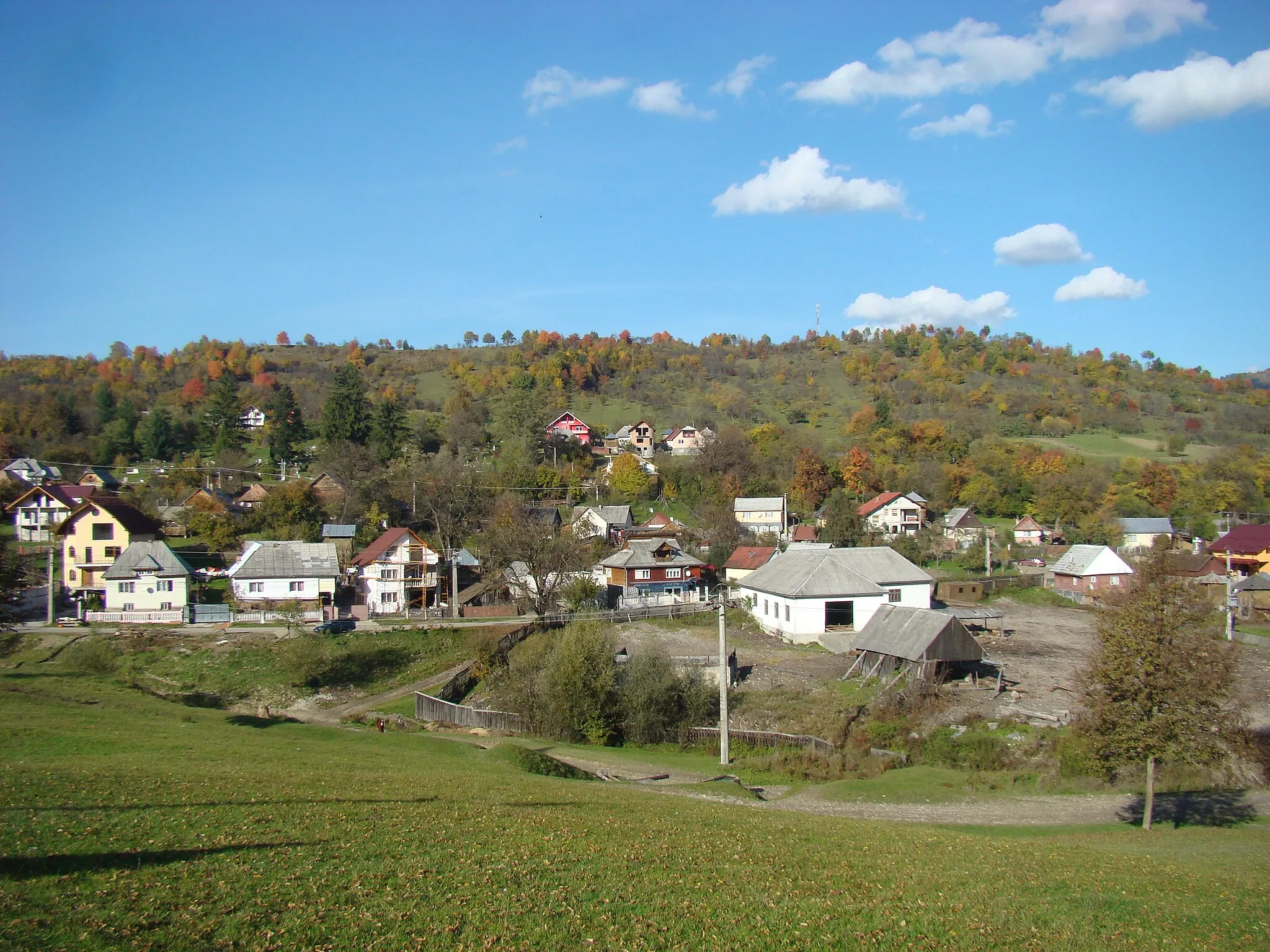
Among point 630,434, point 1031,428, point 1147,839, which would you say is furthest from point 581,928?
point 1031,428

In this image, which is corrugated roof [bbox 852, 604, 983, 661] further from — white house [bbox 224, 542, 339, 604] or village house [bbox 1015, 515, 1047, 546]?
village house [bbox 1015, 515, 1047, 546]

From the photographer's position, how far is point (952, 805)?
20.9m

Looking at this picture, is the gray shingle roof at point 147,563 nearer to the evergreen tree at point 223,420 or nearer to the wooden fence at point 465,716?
the wooden fence at point 465,716

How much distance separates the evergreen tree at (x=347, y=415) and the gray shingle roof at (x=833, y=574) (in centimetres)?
4933

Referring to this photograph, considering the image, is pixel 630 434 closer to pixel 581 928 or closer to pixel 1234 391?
pixel 581 928

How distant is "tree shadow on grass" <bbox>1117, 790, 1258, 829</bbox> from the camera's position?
1934 centimetres

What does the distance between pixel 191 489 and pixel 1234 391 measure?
173 meters

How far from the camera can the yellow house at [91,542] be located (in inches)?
1987

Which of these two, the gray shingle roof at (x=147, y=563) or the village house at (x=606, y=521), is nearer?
the gray shingle roof at (x=147, y=563)

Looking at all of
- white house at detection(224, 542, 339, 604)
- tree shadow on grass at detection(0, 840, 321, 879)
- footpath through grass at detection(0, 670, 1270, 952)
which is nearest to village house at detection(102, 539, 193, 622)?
white house at detection(224, 542, 339, 604)

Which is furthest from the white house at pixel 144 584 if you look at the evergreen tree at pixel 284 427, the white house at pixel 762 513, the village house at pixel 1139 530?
the village house at pixel 1139 530

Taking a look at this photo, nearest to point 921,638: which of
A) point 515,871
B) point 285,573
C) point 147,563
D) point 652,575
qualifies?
point 652,575

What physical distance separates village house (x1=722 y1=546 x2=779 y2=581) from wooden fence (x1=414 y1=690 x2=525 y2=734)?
29.3 metres

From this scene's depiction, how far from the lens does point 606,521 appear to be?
229 ft
